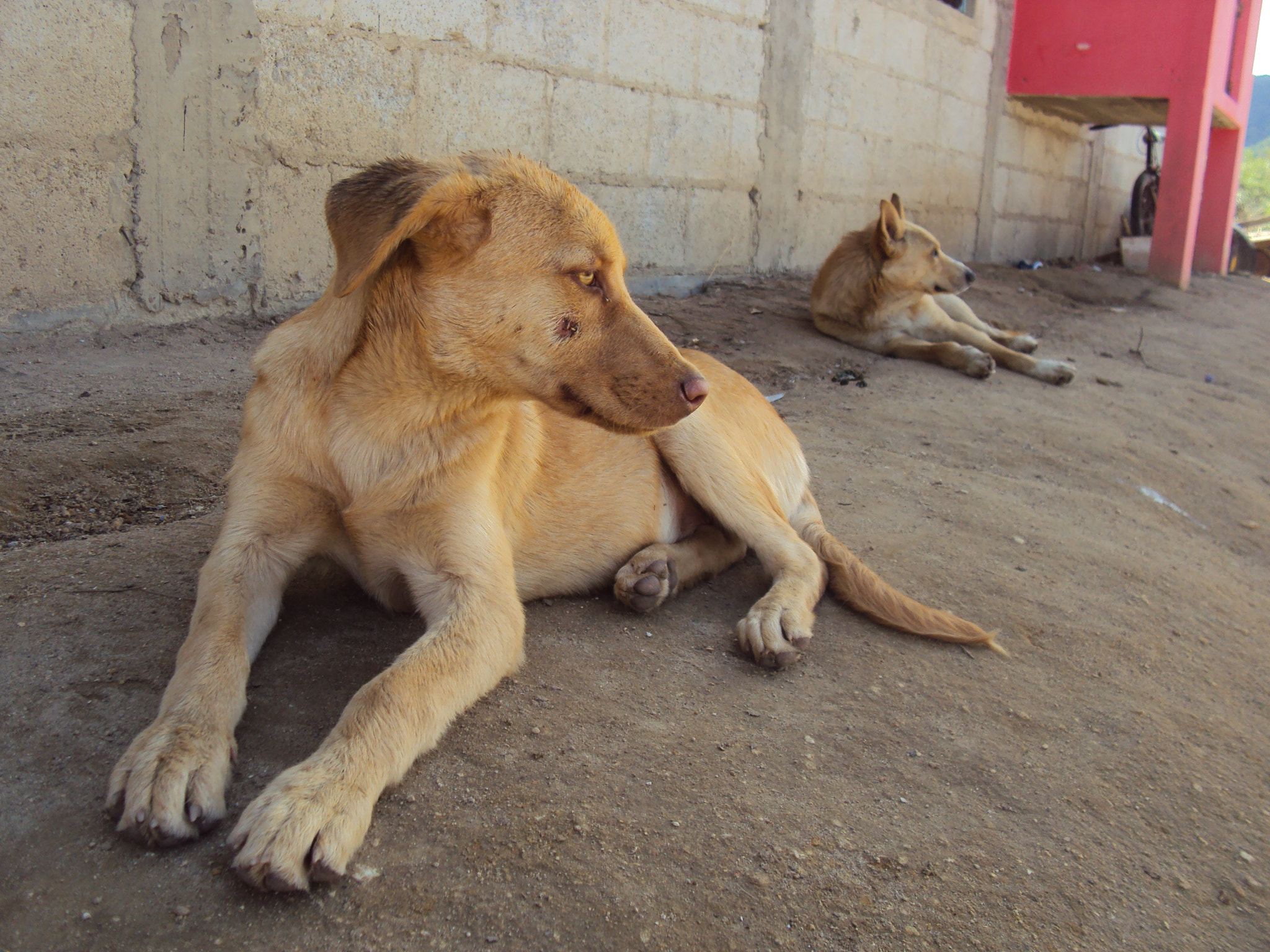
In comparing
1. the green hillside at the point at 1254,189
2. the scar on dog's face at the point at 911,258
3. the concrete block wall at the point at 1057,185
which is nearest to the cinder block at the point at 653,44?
the scar on dog's face at the point at 911,258

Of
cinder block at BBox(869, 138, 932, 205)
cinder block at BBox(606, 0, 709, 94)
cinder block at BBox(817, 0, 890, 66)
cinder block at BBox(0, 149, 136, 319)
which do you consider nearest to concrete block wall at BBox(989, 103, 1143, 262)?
cinder block at BBox(869, 138, 932, 205)

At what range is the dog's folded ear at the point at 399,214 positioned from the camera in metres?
1.86

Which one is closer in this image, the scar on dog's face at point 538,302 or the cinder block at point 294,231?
the scar on dog's face at point 538,302

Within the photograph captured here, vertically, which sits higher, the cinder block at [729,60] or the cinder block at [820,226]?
the cinder block at [729,60]

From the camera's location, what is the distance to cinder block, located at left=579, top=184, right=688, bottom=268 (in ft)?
21.7

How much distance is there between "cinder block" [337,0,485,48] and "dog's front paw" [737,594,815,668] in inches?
162

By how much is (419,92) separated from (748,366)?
254 centimetres

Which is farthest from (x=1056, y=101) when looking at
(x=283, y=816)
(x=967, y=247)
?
(x=283, y=816)

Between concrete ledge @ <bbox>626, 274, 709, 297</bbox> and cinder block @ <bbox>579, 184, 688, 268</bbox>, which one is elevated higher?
cinder block @ <bbox>579, 184, 688, 268</bbox>

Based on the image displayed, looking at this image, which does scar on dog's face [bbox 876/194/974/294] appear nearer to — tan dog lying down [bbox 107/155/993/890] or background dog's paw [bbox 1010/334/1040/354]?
background dog's paw [bbox 1010/334/1040/354]

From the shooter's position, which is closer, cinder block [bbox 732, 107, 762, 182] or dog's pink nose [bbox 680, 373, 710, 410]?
dog's pink nose [bbox 680, 373, 710, 410]

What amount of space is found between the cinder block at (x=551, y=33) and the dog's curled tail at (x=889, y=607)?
4.19 m

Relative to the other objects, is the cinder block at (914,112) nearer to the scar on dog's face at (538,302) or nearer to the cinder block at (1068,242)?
the cinder block at (1068,242)

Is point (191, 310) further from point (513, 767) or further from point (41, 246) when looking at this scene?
point (513, 767)
